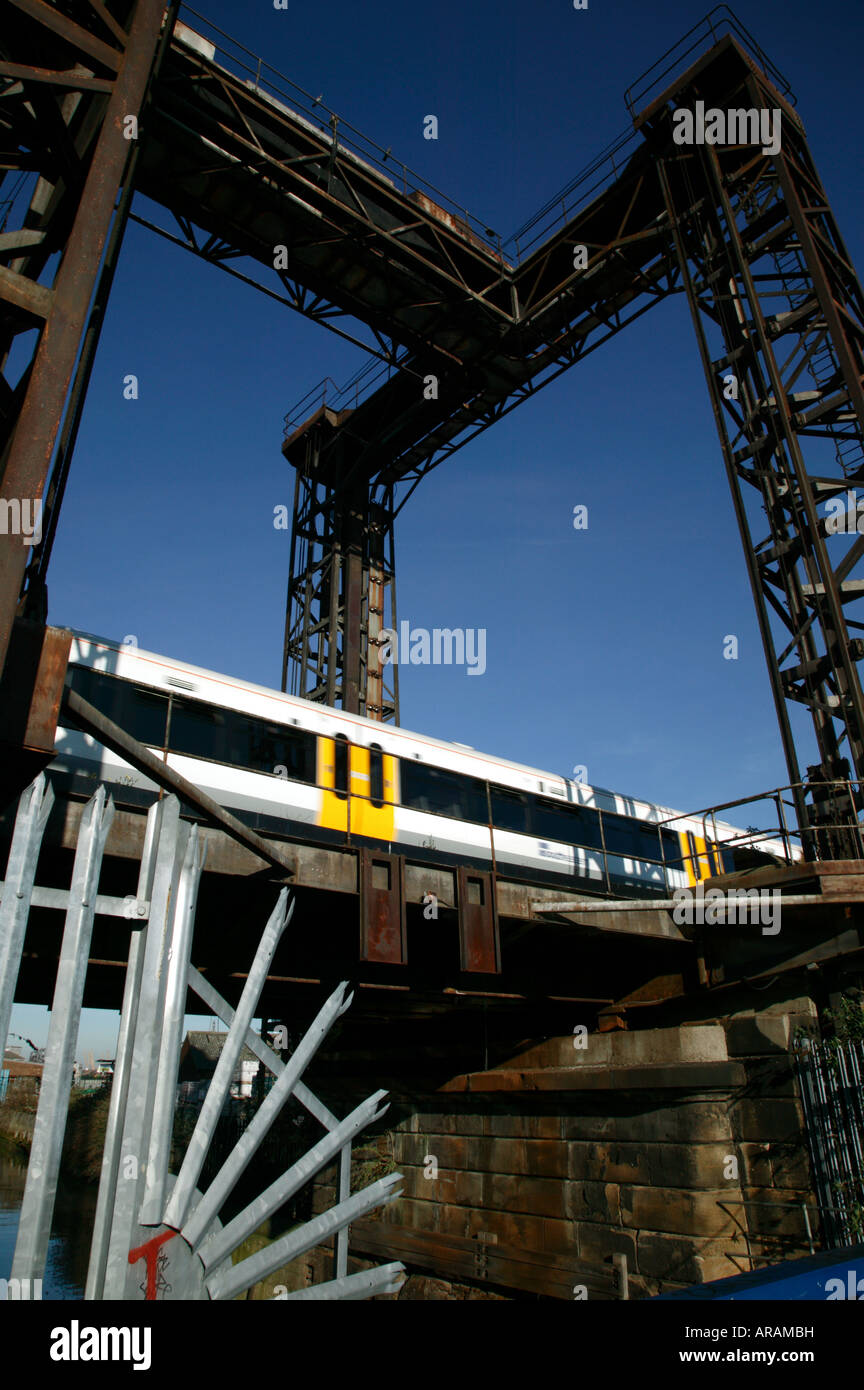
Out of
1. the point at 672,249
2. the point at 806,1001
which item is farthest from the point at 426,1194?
the point at 672,249

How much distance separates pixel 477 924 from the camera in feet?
35.3

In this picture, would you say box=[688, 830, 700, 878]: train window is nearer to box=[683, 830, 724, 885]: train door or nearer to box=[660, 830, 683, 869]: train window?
box=[683, 830, 724, 885]: train door

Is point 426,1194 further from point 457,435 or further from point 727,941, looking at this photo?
point 457,435

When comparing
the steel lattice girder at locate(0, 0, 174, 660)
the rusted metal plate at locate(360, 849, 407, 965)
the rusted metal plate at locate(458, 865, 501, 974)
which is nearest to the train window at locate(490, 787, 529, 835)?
the rusted metal plate at locate(458, 865, 501, 974)

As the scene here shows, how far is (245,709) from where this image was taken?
12.0 m

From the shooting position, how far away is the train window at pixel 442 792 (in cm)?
1345

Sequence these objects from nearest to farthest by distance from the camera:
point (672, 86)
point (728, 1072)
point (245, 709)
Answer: point (728, 1072) < point (245, 709) < point (672, 86)

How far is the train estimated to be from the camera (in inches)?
415

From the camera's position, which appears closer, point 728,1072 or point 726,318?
point 728,1072

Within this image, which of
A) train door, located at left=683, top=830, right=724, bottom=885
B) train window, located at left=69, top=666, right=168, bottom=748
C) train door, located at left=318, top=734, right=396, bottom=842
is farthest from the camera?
train door, located at left=683, top=830, right=724, bottom=885

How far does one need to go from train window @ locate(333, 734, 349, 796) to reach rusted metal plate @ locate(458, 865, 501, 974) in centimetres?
251

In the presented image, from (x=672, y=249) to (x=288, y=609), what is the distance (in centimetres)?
1240

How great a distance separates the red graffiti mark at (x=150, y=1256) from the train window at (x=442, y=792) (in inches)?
302

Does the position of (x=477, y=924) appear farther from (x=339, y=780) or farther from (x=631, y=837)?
(x=631, y=837)
